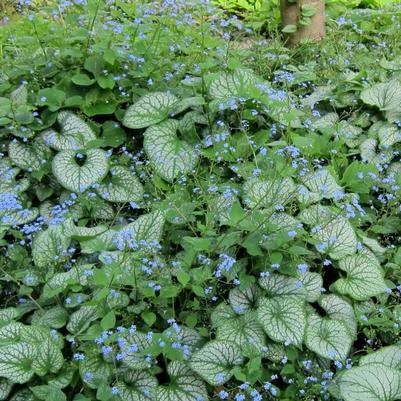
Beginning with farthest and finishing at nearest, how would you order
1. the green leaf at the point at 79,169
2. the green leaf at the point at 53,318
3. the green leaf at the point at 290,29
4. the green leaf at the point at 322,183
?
the green leaf at the point at 290,29 < the green leaf at the point at 79,169 < the green leaf at the point at 322,183 < the green leaf at the point at 53,318

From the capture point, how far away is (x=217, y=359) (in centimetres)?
245

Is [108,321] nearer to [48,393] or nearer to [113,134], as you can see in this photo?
[48,393]

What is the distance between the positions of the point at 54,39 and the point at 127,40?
44cm

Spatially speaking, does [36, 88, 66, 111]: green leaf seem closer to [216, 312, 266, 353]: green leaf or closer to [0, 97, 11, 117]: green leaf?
[0, 97, 11, 117]: green leaf

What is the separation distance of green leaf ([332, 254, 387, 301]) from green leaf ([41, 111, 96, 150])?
1.57 meters

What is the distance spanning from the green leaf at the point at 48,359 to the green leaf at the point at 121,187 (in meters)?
1.02

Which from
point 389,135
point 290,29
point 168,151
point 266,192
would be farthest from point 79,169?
point 290,29

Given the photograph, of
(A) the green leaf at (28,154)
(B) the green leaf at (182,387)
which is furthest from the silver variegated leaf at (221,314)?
(A) the green leaf at (28,154)

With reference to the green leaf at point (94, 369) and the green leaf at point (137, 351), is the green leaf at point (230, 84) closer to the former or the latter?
the green leaf at point (137, 351)

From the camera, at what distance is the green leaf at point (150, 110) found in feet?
11.5

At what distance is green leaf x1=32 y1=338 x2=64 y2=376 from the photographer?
96.6 inches

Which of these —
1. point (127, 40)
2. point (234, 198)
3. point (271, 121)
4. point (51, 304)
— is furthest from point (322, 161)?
point (51, 304)

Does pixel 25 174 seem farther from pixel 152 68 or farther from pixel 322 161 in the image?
pixel 322 161

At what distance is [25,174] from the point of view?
346 centimetres
